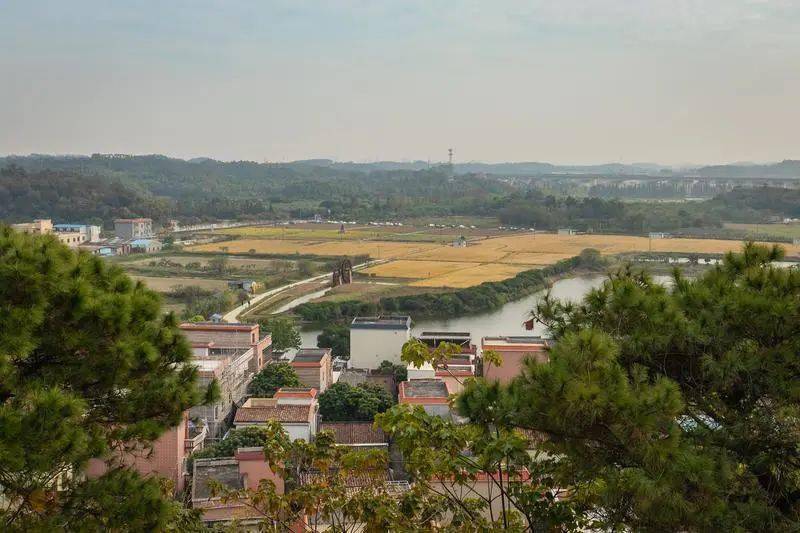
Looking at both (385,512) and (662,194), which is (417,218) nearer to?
(662,194)

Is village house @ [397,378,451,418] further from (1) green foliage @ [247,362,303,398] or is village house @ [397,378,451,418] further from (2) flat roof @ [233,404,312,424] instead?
(1) green foliage @ [247,362,303,398]

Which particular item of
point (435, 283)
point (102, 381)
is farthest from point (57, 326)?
point (435, 283)

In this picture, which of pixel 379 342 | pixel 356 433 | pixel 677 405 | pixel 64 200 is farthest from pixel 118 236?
pixel 677 405

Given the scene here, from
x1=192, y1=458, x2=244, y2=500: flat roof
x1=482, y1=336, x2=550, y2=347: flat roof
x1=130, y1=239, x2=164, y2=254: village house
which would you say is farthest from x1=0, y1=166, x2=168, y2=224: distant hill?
x1=192, y1=458, x2=244, y2=500: flat roof

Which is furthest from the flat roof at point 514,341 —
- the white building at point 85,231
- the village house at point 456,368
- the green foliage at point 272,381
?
the white building at point 85,231

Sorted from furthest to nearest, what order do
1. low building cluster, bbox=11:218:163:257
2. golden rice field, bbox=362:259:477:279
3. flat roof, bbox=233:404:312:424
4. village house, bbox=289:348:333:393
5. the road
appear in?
low building cluster, bbox=11:218:163:257 → golden rice field, bbox=362:259:477:279 → the road → village house, bbox=289:348:333:393 → flat roof, bbox=233:404:312:424
